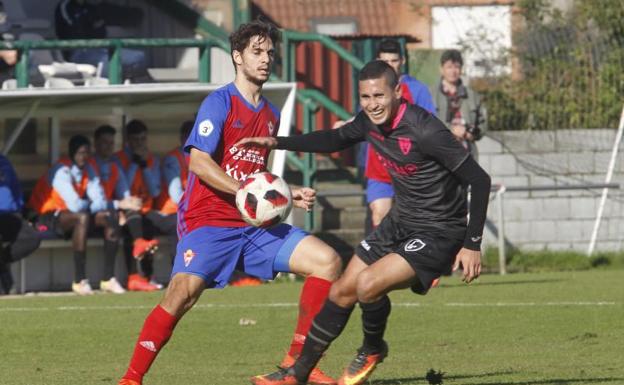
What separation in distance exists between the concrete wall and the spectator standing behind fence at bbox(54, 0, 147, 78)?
4.52 metres

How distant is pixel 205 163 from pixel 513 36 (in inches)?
499

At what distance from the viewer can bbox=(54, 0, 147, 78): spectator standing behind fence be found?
18.7 metres

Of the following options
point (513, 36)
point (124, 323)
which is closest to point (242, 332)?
point (124, 323)

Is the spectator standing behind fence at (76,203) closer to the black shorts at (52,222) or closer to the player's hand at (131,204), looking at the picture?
the black shorts at (52,222)

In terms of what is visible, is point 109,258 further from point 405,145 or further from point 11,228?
point 405,145

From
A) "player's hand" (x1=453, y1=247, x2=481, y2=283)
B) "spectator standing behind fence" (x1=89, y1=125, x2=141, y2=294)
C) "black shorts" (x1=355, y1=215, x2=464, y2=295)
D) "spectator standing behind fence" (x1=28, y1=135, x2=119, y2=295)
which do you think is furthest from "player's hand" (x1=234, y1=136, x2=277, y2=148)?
"spectator standing behind fence" (x1=89, y1=125, x2=141, y2=294)

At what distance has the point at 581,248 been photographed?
19.4 m

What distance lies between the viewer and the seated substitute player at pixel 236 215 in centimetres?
830

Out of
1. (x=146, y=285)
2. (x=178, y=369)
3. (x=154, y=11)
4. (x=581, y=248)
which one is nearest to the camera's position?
(x=178, y=369)

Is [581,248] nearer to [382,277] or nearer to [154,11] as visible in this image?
[154,11]

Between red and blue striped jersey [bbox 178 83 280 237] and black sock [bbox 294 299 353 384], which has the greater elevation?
red and blue striped jersey [bbox 178 83 280 237]

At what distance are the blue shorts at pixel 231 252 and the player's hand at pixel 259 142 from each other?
0.53m

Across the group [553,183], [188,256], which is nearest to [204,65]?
[553,183]

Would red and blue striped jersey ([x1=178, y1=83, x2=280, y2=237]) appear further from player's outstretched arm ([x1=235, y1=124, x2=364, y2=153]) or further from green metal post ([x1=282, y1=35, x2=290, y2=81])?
green metal post ([x1=282, y1=35, x2=290, y2=81])
